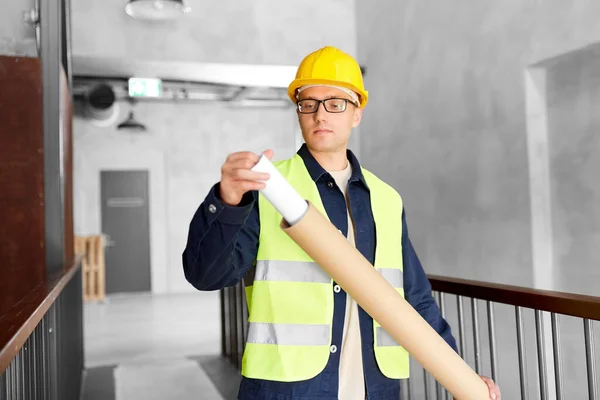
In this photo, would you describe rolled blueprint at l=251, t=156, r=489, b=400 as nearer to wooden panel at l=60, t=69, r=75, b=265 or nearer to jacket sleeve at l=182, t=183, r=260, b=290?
jacket sleeve at l=182, t=183, r=260, b=290

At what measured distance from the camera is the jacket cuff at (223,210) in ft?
4.13

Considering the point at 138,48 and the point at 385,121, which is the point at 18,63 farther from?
the point at 385,121

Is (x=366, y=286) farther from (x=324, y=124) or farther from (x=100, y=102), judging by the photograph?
(x=100, y=102)

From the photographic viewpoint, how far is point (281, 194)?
3.85 feet

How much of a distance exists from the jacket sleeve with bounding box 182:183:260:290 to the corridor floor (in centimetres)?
358

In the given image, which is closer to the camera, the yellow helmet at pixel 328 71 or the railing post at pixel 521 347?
the yellow helmet at pixel 328 71

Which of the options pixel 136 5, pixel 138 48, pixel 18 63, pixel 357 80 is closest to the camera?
pixel 357 80

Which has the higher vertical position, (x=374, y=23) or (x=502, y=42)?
(x=374, y=23)

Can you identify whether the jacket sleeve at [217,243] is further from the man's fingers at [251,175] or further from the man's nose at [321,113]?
the man's nose at [321,113]

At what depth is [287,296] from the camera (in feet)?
4.79

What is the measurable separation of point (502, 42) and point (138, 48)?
3.02 meters

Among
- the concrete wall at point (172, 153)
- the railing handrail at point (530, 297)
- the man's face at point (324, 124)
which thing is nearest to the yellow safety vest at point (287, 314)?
the man's face at point (324, 124)

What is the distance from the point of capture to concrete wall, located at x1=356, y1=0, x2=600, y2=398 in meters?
3.79

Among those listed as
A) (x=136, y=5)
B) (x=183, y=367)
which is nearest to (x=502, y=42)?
(x=136, y=5)
